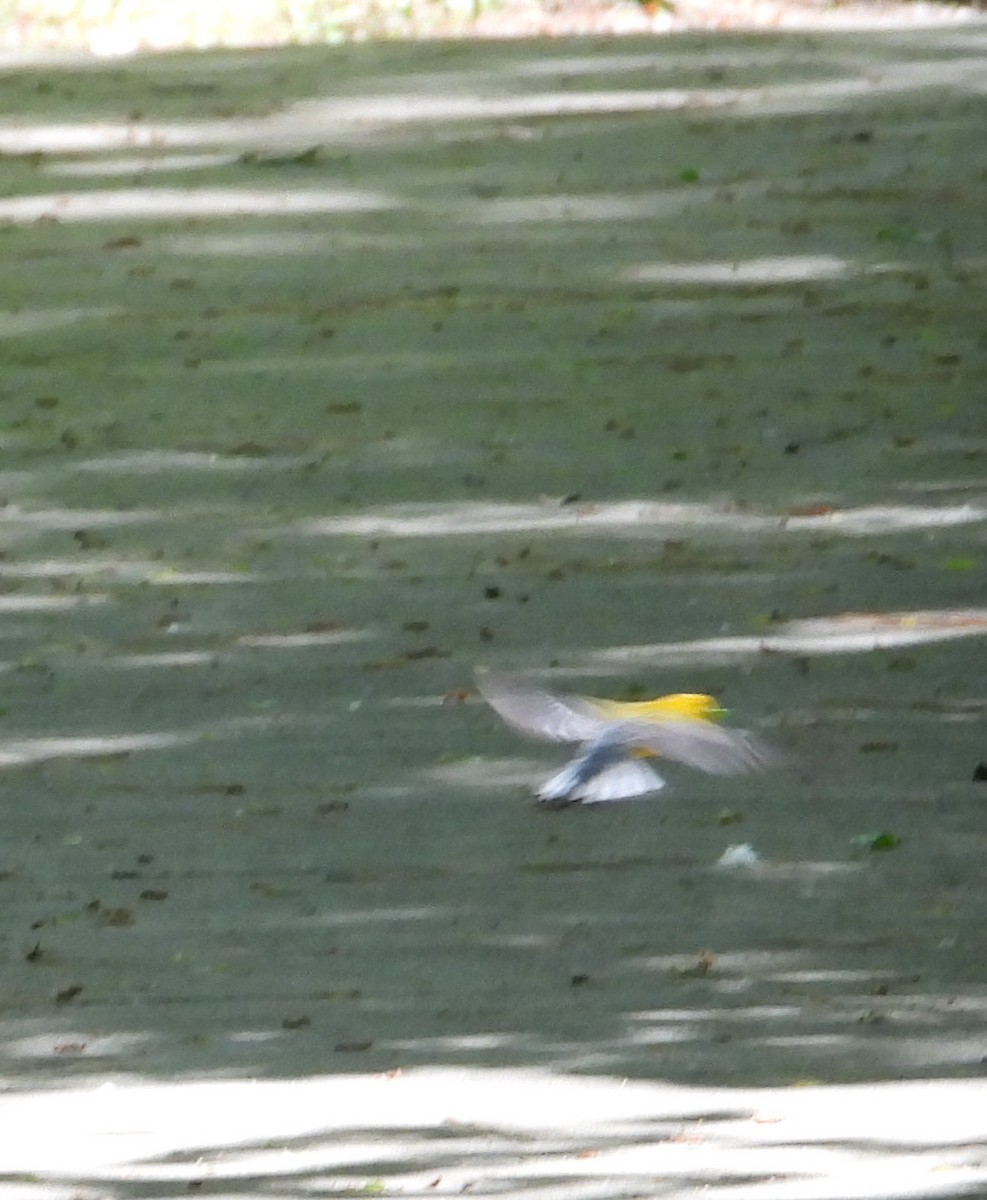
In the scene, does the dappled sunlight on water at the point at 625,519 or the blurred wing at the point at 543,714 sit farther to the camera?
the dappled sunlight on water at the point at 625,519

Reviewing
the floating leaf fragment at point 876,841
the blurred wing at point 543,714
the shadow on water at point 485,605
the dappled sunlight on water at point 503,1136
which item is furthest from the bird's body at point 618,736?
the floating leaf fragment at point 876,841

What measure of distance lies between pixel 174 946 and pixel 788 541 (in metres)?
2.91

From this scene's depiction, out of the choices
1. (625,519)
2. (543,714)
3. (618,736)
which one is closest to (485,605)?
(625,519)

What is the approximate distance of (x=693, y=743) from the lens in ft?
16.0

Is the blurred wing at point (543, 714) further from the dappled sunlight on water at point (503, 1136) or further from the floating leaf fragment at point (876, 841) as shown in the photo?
the floating leaf fragment at point (876, 841)

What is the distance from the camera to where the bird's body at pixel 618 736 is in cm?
488

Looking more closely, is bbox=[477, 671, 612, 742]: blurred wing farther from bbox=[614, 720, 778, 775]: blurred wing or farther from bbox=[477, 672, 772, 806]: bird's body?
bbox=[614, 720, 778, 775]: blurred wing

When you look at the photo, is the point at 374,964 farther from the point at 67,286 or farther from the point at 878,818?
the point at 67,286

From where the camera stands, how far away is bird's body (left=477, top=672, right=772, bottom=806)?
488cm

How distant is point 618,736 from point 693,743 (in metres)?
0.16

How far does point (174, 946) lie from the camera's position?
5.57 metres

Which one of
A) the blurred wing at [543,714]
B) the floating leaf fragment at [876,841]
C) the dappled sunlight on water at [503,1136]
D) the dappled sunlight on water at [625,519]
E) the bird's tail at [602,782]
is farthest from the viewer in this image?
the dappled sunlight on water at [625,519]

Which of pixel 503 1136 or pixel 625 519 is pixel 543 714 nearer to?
pixel 503 1136

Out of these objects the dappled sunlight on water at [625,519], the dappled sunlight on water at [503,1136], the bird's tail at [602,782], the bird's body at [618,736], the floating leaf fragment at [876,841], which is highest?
the bird's body at [618,736]
